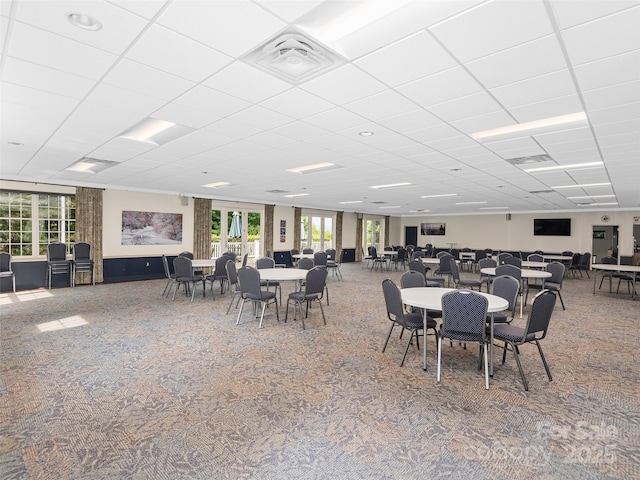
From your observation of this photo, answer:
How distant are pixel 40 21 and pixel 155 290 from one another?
7769 millimetres

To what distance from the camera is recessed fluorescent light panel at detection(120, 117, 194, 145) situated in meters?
4.41

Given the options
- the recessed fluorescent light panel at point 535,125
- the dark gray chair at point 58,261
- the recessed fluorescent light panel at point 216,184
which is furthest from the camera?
the recessed fluorescent light panel at point 216,184

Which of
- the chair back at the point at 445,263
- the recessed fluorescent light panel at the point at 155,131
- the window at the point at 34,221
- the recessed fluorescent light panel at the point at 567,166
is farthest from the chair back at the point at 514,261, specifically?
the window at the point at 34,221

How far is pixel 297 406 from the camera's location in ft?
9.98

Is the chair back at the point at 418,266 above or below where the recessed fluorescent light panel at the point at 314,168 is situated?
below

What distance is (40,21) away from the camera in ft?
Result: 7.02

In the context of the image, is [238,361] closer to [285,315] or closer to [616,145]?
[285,315]

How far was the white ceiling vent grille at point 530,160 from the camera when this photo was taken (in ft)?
18.3

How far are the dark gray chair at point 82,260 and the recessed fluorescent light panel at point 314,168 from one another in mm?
6533

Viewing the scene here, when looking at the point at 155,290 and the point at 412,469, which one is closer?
the point at 412,469

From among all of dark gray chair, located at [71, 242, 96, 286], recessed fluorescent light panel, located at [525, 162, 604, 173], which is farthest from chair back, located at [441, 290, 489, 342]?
dark gray chair, located at [71, 242, 96, 286]

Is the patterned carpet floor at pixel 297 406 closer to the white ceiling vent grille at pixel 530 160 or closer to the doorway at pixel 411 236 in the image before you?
the white ceiling vent grille at pixel 530 160

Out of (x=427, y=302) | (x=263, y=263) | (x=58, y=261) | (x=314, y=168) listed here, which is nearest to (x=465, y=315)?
(x=427, y=302)

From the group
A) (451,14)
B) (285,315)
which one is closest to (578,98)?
(451,14)
